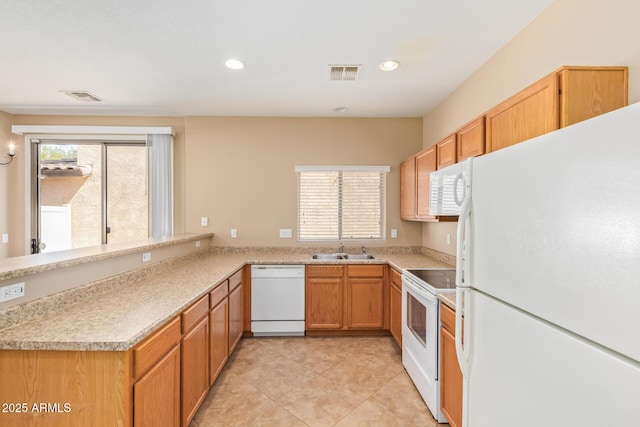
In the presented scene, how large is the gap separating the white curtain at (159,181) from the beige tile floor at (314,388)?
1.89m

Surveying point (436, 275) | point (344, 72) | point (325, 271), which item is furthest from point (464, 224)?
point (325, 271)

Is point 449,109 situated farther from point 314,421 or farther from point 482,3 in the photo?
point 314,421

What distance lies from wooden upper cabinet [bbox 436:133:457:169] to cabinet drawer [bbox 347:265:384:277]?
1313 mm

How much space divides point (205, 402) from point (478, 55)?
3.47 m

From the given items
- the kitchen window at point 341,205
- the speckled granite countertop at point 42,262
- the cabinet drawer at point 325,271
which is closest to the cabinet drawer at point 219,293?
the speckled granite countertop at point 42,262

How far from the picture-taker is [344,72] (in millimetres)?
2619

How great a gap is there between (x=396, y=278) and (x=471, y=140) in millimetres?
1544

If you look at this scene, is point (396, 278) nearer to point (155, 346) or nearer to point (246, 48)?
point (155, 346)

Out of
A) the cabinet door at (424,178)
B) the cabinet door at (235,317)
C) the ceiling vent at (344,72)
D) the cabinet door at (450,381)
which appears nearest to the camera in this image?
the cabinet door at (450,381)

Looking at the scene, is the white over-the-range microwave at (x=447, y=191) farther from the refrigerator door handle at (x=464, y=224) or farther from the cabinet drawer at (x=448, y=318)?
the cabinet drawer at (x=448, y=318)

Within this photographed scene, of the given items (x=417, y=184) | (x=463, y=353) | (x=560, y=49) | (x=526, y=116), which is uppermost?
(x=560, y=49)

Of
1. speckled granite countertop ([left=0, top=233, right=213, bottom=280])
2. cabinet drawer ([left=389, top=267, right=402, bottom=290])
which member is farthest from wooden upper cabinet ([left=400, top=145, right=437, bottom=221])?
speckled granite countertop ([left=0, top=233, right=213, bottom=280])

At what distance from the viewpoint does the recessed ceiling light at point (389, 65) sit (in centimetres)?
245

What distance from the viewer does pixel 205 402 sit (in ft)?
7.13
